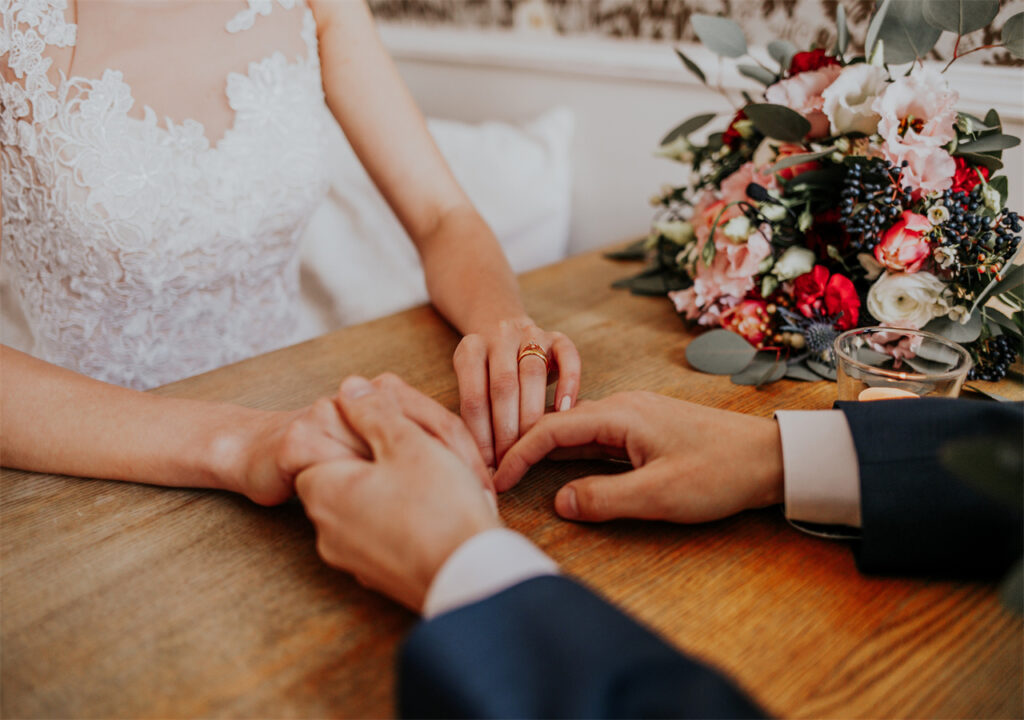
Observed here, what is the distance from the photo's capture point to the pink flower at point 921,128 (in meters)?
0.83

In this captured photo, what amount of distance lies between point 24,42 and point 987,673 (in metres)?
1.27

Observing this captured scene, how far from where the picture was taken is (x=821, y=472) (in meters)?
0.62

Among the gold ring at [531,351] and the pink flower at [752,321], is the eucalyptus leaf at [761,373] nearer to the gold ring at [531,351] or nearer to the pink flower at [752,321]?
the pink flower at [752,321]

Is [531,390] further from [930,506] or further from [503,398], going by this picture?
[930,506]

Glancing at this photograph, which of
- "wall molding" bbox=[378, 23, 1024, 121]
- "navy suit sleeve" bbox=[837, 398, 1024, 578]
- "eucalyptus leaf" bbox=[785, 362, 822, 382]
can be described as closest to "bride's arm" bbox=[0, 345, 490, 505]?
"navy suit sleeve" bbox=[837, 398, 1024, 578]

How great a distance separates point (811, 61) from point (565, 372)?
22.1 inches

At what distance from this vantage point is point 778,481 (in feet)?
2.11

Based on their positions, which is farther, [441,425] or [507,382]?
[507,382]

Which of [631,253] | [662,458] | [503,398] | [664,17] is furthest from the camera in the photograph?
[664,17]

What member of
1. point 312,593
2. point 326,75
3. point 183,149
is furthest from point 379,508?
point 326,75

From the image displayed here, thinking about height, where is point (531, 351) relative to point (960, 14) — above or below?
below

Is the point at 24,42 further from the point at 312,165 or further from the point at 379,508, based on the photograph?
the point at 379,508

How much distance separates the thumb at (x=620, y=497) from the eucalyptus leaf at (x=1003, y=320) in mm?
493

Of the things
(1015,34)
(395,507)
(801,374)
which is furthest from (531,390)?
(1015,34)
